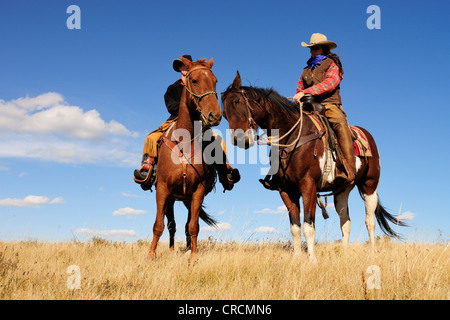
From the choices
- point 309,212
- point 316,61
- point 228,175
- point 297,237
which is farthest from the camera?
point 228,175

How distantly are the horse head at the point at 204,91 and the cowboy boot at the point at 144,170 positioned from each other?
1.66 metres

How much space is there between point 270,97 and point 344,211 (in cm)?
400

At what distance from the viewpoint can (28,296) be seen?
457cm

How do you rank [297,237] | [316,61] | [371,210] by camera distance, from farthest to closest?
[371,210] < [316,61] < [297,237]

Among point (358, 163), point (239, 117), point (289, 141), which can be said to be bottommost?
point (358, 163)

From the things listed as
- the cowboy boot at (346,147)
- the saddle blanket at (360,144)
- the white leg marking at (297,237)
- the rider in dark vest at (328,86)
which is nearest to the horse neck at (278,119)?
the rider in dark vest at (328,86)

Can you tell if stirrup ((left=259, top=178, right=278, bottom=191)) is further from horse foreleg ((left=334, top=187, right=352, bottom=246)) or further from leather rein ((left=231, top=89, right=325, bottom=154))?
horse foreleg ((left=334, top=187, right=352, bottom=246))

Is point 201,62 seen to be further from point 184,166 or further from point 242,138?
point 184,166

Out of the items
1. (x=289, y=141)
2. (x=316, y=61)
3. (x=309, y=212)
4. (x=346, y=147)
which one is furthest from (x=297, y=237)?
(x=316, y=61)

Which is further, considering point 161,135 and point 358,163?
point 358,163

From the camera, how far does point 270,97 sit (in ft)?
22.4

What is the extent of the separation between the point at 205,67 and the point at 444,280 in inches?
209
